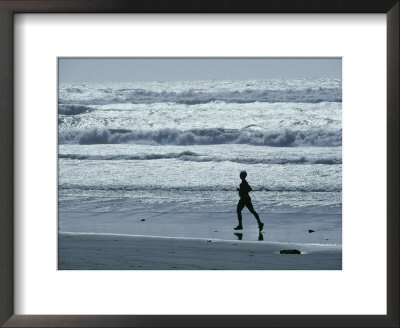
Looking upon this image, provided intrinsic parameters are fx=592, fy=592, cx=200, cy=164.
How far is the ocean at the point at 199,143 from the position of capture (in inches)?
209

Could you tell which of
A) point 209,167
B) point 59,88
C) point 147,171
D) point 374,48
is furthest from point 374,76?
point 59,88

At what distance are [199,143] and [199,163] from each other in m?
0.19

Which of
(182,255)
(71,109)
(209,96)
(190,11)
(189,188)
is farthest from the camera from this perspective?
(209,96)

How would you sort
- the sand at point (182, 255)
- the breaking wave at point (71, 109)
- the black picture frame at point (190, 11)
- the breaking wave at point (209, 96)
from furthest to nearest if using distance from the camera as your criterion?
the breaking wave at point (209, 96)
the breaking wave at point (71, 109)
the sand at point (182, 255)
the black picture frame at point (190, 11)

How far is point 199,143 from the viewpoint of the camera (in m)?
5.46

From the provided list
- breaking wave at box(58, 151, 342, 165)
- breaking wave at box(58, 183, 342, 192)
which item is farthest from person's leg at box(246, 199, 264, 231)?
breaking wave at box(58, 151, 342, 165)

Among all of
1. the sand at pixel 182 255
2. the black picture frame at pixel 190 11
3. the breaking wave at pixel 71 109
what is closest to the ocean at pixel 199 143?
the breaking wave at pixel 71 109

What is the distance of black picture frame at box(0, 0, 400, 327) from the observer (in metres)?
4.74

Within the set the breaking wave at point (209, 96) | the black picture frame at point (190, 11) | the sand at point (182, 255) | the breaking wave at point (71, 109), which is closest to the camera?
the black picture frame at point (190, 11)

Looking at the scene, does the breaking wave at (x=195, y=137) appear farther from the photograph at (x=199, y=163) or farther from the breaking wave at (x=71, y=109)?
the breaking wave at (x=71, y=109)

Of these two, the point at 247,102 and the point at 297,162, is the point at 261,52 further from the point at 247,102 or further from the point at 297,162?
the point at 297,162

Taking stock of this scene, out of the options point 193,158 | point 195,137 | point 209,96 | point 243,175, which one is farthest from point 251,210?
point 209,96

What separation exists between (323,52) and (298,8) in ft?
1.47

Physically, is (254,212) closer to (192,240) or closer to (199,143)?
(192,240)
